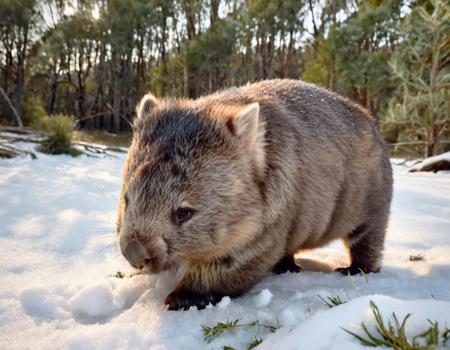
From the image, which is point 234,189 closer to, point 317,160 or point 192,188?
point 192,188

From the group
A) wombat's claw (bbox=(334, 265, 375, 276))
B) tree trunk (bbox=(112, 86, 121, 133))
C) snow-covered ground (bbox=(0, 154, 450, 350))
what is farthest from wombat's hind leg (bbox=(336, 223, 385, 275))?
tree trunk (bbox=(112, 86, 121, 133))

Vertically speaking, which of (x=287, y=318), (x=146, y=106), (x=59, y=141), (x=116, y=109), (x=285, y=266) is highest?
(x=116, y=109)

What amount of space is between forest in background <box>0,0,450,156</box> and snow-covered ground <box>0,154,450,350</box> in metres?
10.3

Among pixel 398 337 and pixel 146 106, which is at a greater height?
pixel 146 106

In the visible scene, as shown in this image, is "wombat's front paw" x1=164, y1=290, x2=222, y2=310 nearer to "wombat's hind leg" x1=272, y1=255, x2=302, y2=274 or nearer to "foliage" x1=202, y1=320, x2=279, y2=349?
"foliage" x1=202, y1=320, x2=279, y2=349

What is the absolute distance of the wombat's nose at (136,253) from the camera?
5.22 feet

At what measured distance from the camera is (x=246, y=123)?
73.8 inches

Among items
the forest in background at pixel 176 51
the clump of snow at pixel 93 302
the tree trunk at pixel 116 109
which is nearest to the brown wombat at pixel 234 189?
the clump of snow at pixel 93 302

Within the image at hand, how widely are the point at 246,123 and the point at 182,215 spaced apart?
1.77 ft

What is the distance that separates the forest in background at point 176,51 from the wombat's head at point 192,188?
1097 centimetres

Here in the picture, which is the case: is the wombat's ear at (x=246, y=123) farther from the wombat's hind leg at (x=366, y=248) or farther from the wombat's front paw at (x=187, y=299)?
the wombat's hind leg at (x=366, y=248)

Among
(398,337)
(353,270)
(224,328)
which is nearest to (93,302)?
(224,328)

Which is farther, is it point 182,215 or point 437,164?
point 437,164

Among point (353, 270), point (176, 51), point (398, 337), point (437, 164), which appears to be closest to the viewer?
point (398, 337)
